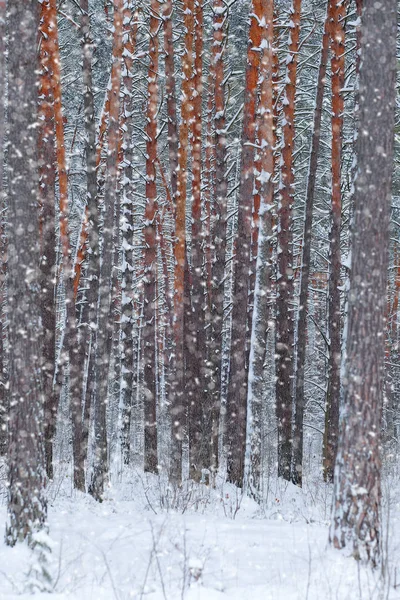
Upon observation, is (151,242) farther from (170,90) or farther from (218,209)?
(170,90)

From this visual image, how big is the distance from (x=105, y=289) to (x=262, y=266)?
260cm

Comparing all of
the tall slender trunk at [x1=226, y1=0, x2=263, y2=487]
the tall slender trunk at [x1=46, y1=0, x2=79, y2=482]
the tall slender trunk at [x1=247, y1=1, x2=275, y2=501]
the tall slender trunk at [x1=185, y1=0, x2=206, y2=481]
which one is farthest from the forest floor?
the tall slender trunk at [x1=185, y1=0, x2=206, y2=481]

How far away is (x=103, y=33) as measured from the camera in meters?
17.8

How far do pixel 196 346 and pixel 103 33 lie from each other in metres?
9.37

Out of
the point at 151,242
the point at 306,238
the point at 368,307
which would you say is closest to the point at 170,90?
the point at 151,242

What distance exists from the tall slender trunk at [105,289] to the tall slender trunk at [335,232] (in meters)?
4.84

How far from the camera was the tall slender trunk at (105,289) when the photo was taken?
1059 cm

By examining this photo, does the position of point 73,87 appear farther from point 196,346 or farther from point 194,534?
point 194,534

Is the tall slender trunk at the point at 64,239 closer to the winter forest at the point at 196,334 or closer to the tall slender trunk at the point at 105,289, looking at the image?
the winter forest at the point at 196,334

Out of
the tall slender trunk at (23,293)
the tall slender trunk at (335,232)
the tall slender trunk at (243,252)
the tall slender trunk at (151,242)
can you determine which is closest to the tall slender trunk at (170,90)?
the tall slender trunk at (151,242)

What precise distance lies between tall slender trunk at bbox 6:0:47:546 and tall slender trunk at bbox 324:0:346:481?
8.50 meters

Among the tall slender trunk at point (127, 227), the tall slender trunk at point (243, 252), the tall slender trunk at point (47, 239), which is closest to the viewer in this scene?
the tall slender trunk at point (47, 239)

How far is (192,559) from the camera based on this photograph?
5207 mm

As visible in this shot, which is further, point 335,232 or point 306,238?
point 306,238
